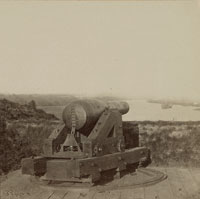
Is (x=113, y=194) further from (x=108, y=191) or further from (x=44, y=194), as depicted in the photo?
(x=44, y=194)

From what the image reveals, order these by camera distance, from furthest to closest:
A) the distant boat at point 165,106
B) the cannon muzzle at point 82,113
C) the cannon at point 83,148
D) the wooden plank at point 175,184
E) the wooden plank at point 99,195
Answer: the distant boat at point 165,106 → the cannon muzzle at point 82,113 → the cannon at point 83,148 → the wooden plank at point 175,184 → the wooden plank at point 99,195

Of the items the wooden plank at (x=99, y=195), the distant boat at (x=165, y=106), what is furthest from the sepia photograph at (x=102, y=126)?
the distant boat at (x=165, y=106)

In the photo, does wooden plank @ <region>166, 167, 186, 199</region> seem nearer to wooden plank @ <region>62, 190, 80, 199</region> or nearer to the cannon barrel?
wooden plank @ <region>62, 190, 80, 199</region>

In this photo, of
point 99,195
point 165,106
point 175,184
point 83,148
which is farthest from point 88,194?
point 165,106

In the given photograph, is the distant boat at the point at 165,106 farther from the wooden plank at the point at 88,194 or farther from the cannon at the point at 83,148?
the wooden plank at the point at 88,194

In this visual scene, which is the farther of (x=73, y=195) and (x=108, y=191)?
(x=108, y=191)

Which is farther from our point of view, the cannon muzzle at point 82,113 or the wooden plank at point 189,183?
the cannon muzzle at point 82,113
